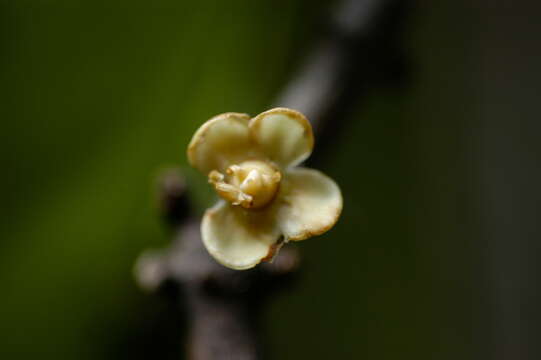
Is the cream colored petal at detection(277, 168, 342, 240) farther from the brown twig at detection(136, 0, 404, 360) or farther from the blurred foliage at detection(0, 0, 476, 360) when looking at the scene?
the blurred foliage at detection(0, 0, 476, 360)

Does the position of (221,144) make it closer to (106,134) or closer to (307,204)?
(307,204)

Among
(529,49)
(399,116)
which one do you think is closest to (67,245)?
(399,116)

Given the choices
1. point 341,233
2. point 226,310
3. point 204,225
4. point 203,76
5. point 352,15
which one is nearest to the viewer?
point 204,225

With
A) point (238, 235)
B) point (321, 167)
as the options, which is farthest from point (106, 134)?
point (238, 235)

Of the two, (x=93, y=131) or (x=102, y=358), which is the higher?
(x=93, y=131)

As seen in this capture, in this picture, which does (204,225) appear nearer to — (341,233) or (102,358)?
(102,358)

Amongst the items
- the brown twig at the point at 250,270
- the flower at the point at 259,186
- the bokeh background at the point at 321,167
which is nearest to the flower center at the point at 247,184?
the flower at the point at 259,186
